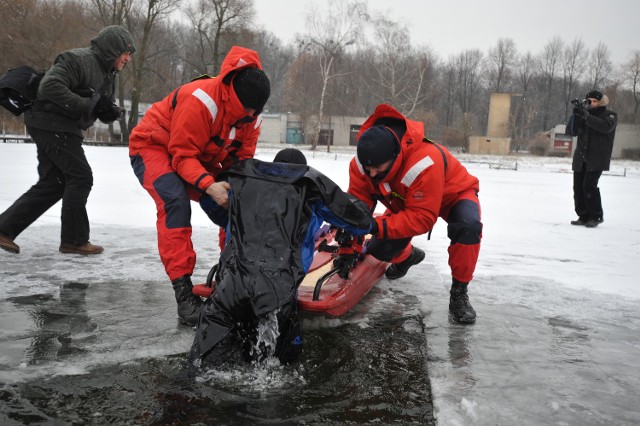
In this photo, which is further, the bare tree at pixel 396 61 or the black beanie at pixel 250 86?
the bare tree at pixel 396 61

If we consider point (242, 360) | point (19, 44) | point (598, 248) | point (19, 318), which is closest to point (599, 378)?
point (242, 360)

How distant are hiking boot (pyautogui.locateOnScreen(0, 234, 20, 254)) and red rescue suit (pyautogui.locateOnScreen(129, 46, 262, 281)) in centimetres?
177

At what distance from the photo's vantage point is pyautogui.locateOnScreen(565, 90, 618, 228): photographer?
8.48 metres

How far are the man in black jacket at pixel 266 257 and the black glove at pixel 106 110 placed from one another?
2.30m

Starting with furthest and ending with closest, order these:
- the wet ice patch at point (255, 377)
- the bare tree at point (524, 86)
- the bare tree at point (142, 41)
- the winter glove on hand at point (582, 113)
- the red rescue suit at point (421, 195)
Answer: the bare tree at point (524, 86), the bare tree at point (142, 41), the winter glove on hand at point (582, 113), the red rescue suit at point (421, 195), the wet ice patch at point (255, 377)

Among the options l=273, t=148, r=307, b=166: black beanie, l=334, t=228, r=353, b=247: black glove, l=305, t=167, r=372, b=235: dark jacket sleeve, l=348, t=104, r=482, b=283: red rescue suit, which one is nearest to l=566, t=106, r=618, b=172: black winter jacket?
l=348, t=104, r=482, b=283: red rescue suit

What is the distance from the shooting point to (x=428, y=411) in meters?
2.52

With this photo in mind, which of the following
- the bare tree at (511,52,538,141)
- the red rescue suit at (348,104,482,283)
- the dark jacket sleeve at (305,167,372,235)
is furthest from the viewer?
the bare tree at (511,52,538,141)

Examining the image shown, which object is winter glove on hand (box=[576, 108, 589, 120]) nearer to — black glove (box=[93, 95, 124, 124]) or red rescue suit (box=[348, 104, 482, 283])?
red rescue suit (box=[348, 104, 482, 283])

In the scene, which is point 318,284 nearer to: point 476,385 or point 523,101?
point 476,385

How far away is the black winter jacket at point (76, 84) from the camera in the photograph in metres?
4.84

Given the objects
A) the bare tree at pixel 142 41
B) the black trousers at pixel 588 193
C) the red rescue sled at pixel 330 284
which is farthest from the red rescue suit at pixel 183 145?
the bare tree at pixel 142 41

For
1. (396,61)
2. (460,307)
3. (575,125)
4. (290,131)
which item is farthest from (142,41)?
(460,307)

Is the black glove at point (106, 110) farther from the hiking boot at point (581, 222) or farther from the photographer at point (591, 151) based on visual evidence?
the hiking boot at point (581, 222)
